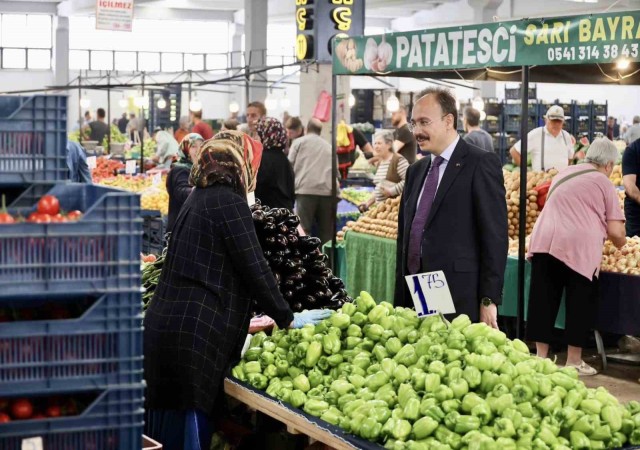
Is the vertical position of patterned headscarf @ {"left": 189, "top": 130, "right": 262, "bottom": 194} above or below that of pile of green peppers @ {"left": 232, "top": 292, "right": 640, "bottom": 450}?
above

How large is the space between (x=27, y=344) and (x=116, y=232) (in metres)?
0.37

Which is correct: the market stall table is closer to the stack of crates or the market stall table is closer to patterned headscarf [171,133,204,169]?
the stack of crates

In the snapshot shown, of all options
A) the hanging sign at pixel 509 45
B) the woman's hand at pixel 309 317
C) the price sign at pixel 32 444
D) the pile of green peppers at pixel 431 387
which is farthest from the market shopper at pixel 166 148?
the price sign at pixel 32 444

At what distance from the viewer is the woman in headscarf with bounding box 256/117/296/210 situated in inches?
345

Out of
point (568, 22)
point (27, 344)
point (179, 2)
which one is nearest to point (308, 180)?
point (568, 22)

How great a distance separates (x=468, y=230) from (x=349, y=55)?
3.56 metres

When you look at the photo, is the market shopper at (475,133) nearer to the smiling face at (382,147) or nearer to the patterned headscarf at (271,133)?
the smiling face at (382,147)

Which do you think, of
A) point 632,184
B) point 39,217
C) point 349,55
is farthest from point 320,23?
point 39,217

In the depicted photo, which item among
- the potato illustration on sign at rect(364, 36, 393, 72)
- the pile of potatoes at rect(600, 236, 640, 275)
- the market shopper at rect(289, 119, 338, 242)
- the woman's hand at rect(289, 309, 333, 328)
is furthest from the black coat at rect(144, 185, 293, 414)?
the market shopper at rect(289, 119, 338, 242)

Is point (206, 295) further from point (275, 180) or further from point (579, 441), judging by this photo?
point (275, 180)

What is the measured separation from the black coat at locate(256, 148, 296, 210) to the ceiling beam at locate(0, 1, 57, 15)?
27.1 m

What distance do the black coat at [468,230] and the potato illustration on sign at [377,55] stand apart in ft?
9.57

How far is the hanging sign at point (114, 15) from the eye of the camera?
2147 cm

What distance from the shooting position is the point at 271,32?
39375 mm
